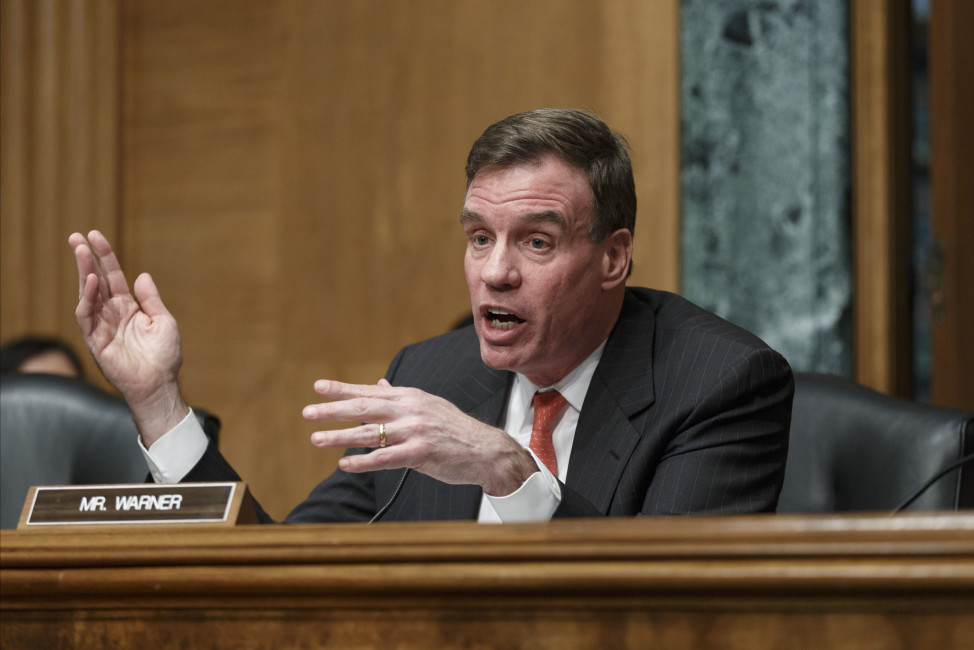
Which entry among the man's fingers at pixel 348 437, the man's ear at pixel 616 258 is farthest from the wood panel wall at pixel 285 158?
the man's fingers at pixel 348 437

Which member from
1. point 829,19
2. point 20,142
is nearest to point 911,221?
point 829,19

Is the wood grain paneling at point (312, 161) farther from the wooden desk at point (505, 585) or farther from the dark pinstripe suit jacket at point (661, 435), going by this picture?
the wooden desk at point (505, 585)

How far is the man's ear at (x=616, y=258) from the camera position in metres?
1.82

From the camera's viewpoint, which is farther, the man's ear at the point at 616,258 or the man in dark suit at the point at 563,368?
the man's ear at the point at 616,258

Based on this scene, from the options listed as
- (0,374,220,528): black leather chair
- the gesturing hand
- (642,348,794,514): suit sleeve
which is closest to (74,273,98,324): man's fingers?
(0,374,220,528): black leather chair

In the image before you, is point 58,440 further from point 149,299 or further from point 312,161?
point 312,161

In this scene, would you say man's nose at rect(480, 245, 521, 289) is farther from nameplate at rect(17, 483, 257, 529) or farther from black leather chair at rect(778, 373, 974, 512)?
nameplate at rect(17, 483, 257, 529)

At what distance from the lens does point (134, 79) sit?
3488 millimetres

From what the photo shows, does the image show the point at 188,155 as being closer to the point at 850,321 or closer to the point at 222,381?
the point at 222,381

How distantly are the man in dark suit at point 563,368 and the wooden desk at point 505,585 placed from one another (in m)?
0.55

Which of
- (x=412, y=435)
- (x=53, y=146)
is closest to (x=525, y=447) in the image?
(x=412, y=435)

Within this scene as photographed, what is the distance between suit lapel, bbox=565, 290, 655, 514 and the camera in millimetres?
1633

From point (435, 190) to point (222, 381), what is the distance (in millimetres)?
890

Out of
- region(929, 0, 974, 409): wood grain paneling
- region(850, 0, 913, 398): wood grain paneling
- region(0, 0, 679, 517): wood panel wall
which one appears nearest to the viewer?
region(929, 0, 974, 409): wood grain paneling
